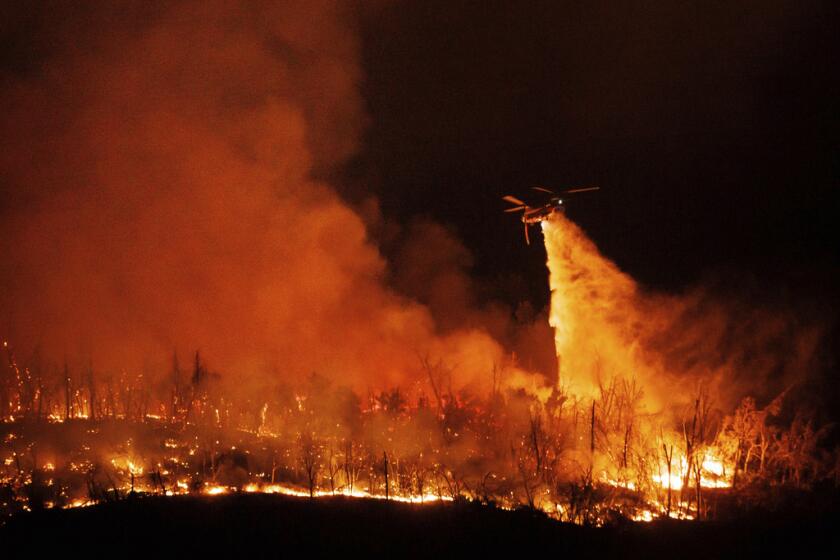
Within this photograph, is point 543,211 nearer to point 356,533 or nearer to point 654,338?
point 654,338

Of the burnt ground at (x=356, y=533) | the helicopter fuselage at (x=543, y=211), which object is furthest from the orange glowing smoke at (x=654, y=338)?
the burnt ground at (x=356, y=533)

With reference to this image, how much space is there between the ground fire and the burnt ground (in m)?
1.06

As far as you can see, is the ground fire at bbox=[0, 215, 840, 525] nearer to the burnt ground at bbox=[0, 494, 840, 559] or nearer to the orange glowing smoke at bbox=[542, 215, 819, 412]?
the orange glowing smoke at bbox=[542, 215, 819, 412]

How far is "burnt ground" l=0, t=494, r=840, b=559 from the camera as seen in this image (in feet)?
38.6

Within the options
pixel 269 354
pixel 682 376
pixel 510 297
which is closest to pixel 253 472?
pixel 269 354

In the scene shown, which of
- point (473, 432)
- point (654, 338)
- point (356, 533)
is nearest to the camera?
point (356, 533)

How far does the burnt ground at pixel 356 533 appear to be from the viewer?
38.6ft

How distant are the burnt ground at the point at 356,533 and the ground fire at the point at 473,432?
1.06m

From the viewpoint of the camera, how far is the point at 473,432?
20.8 m

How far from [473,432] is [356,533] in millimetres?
8821

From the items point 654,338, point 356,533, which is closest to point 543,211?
point 654,338

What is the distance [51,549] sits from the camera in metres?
11.9

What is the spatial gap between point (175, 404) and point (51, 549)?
12483 millimetres

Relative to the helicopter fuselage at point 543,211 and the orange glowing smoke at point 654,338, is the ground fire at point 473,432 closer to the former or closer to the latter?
the orange glowing smoke at point 654,338
